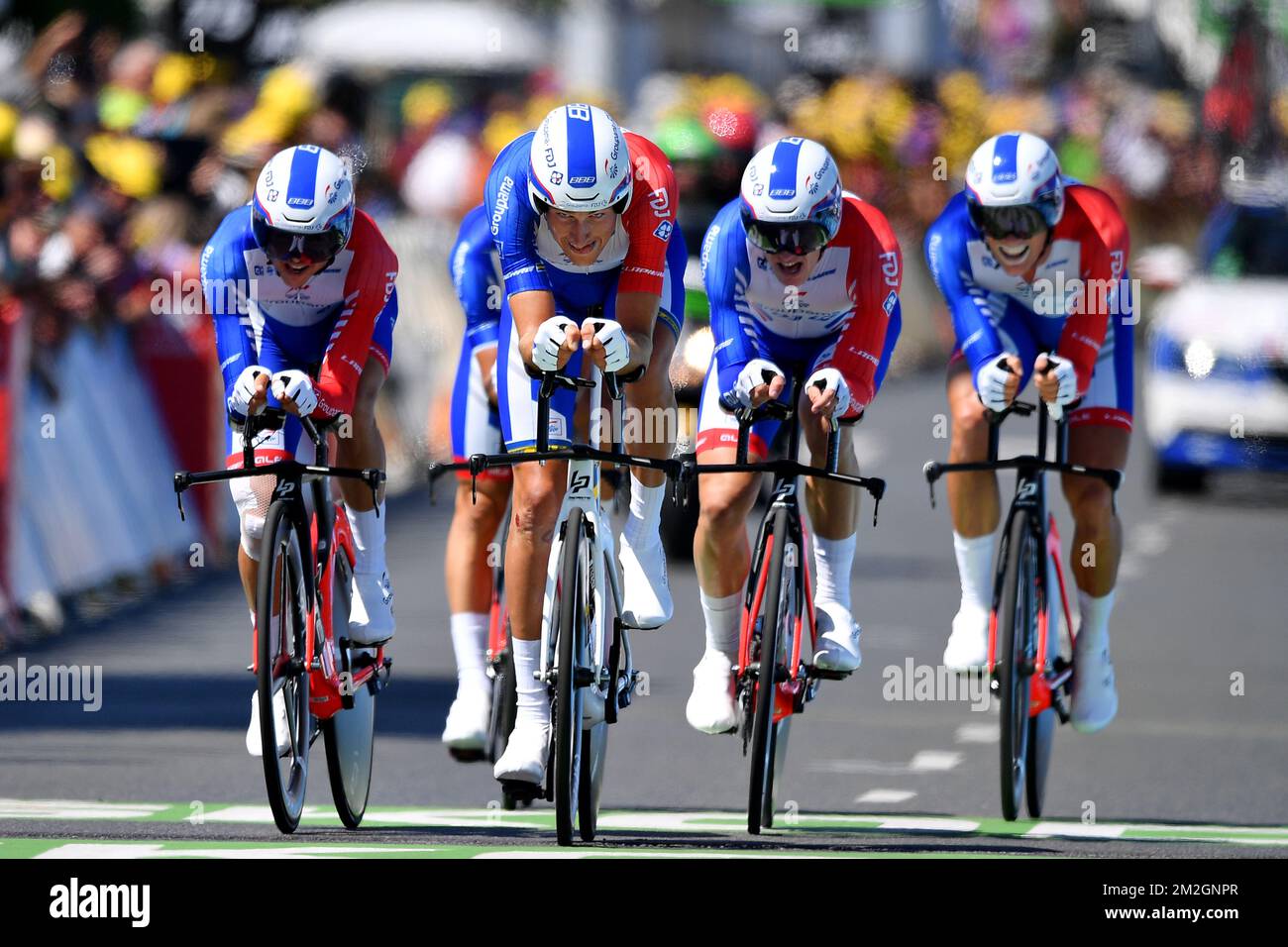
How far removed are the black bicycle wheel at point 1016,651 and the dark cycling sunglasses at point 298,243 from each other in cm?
245

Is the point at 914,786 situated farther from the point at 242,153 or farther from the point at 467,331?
the point at 242,153

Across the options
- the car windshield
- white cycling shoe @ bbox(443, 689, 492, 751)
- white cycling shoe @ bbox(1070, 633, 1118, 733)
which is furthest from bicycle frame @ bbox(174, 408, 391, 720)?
the car windshield

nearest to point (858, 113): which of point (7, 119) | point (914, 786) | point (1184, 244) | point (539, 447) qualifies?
point (1184, 244)

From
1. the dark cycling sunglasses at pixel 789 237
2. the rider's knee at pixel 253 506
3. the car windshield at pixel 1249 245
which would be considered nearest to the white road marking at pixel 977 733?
the dark cycling sunglasses at pixel 789 237

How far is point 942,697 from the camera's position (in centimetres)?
1391

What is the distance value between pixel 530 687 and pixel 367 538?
3.72 ft

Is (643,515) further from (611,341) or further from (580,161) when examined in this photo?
(580,161)

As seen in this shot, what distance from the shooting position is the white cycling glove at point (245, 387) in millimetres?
8602

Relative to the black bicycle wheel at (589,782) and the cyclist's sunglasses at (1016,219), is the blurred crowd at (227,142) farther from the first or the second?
the black bicycle wheel at (589,782)

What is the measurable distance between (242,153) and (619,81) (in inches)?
1172

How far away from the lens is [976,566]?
10.2 metres

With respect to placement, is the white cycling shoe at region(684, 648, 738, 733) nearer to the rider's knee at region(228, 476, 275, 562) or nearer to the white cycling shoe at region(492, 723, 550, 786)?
the white cycling shoe at region(492, 723, 550, 786)

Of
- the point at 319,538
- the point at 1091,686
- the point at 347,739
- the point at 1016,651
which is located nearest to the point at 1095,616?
the point at 1091,686

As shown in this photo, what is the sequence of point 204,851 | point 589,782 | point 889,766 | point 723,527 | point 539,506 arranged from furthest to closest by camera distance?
point 889,766
point 723,527
point 539,506
point 589,782
point 204,851
